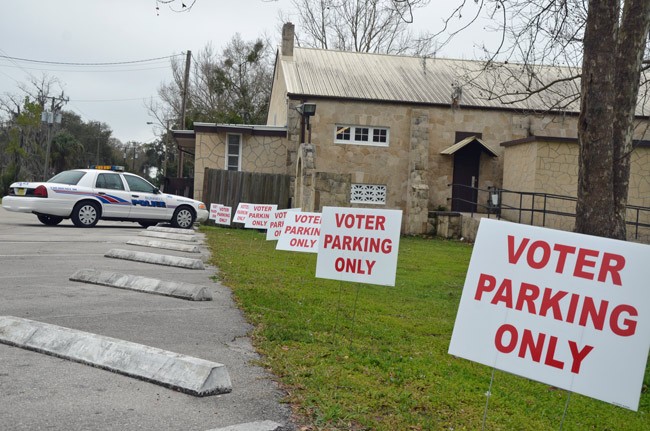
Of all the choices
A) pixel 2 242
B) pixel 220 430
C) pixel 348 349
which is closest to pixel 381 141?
pixel 2 242

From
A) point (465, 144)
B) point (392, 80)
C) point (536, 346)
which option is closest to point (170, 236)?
point (465, 144)

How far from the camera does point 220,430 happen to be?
411 cm

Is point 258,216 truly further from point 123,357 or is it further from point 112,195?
point 123,357

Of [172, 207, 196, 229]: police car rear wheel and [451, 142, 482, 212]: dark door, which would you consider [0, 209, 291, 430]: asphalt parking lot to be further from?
[451, 142, 482, 212]: dark door

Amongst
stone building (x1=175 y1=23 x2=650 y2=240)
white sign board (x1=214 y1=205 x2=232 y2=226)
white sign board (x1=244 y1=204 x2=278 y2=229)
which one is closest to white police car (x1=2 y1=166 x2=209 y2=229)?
white sign board (x1=214 y1=205 x2=232 y2=226)

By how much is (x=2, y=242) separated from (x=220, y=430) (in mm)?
11345

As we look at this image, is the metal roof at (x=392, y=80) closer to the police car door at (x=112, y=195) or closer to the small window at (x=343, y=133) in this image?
the small window at (x=343, y=133)

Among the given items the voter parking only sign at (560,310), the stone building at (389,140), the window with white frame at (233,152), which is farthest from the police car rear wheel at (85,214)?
the voter parking only sign at (560,310)

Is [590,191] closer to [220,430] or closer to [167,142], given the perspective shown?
[220,430]

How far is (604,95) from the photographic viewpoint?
806 cm

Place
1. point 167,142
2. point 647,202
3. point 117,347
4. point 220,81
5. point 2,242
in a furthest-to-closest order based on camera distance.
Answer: point 167,142 < point 220,81 < point 647,202 < point 2,242 < point 117,347

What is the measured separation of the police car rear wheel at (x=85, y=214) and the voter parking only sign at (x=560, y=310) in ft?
53.0

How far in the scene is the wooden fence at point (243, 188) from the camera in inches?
1032

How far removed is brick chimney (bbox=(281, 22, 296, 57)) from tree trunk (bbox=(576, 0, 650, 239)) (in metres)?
23.6
